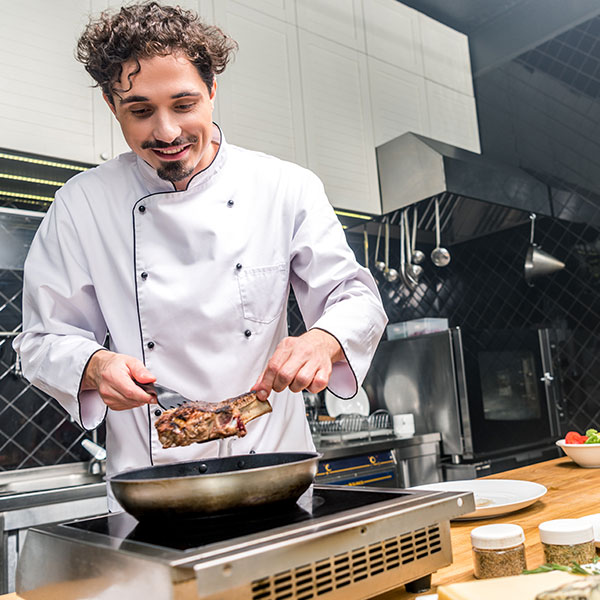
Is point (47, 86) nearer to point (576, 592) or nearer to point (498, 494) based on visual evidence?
point (498, 494)

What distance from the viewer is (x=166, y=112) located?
1098 mm

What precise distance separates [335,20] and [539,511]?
106 inches

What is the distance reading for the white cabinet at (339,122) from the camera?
2924mm

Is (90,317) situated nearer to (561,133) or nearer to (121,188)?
(121,188)

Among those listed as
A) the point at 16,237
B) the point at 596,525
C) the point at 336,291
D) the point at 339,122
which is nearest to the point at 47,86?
the point at 16,237

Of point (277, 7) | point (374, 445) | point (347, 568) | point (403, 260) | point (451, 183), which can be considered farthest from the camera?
point (403, 260)

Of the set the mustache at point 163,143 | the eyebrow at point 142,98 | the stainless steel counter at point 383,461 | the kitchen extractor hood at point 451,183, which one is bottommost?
the stainless steel counter at point 383,461

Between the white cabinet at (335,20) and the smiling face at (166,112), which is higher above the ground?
the white cabinet at (335,20)

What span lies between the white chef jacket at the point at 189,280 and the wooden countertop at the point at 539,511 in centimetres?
35

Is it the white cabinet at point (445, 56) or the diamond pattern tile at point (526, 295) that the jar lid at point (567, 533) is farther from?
the white cabinet at point (445, 56)

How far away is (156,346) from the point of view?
3.83 feet

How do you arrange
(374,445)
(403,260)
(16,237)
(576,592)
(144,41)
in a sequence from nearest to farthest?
(576,592), (144,41), (16,237), (374,445), (403,260)

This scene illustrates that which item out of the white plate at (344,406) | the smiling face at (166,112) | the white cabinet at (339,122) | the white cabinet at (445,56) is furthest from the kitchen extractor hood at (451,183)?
the smiling face at (166,112)

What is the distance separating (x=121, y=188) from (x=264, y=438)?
57 centimetres
